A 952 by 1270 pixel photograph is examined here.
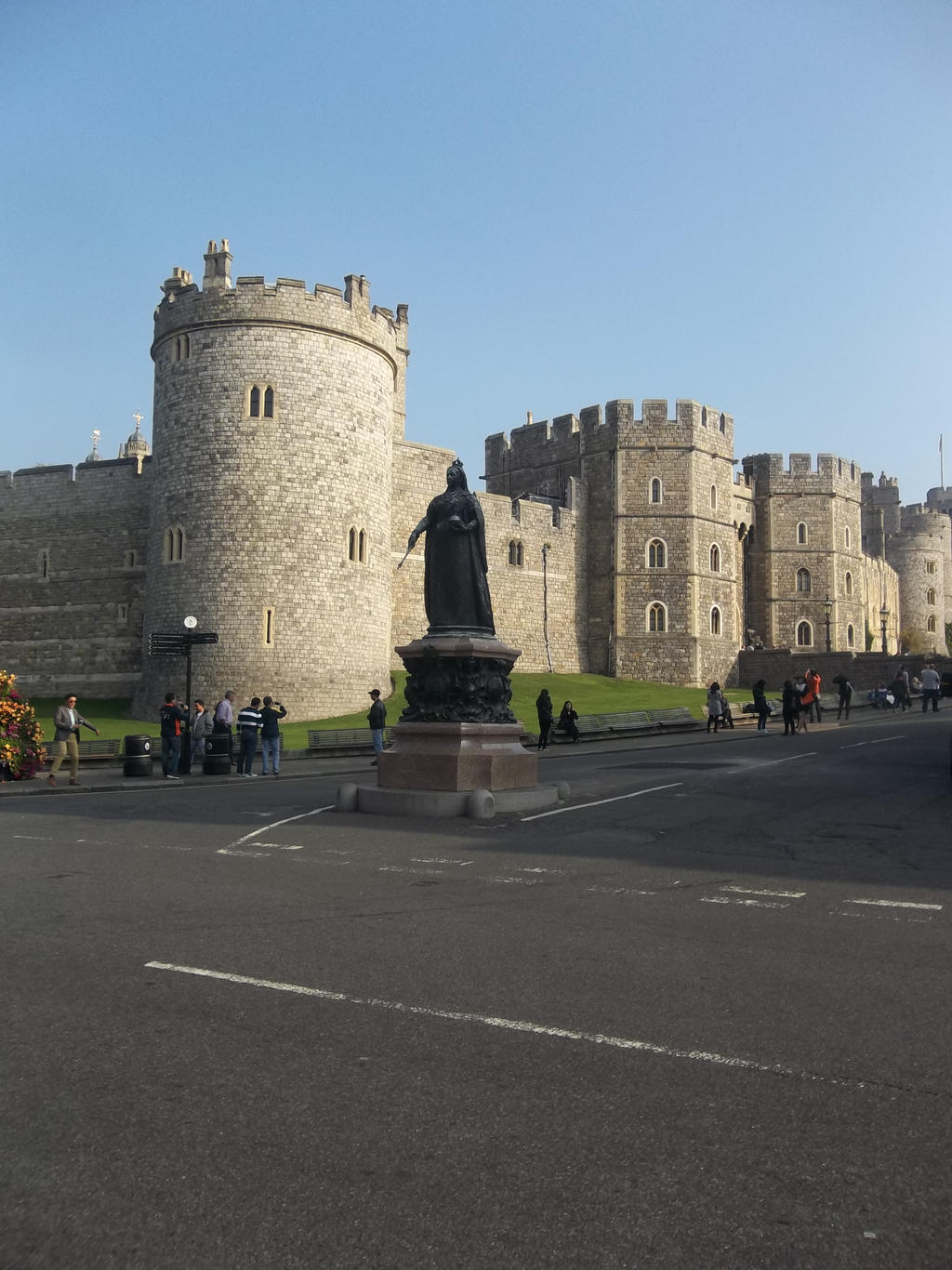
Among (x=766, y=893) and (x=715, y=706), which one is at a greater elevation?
(x=715, y=706)

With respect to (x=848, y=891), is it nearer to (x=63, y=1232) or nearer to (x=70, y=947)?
(x=70, y=947)

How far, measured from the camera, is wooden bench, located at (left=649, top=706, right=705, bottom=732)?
1245 inches

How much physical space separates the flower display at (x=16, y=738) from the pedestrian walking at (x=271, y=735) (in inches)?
156

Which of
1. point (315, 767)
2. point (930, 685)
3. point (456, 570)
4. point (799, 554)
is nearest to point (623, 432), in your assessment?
point (799, 554)

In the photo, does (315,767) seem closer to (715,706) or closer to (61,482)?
(715,706)

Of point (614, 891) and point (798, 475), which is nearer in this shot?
point (614, 891)

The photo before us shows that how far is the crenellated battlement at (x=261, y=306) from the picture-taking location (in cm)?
3384

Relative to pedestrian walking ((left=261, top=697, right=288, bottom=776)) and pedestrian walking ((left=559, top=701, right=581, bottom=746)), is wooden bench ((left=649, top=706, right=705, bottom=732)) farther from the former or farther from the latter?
pedestrian walking ((left=261, top=697, right=288, bottom=776))

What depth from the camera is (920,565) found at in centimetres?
9362

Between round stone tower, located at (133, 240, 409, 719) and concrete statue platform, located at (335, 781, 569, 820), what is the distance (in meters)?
20.4

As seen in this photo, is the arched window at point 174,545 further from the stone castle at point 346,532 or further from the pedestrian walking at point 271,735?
the pedestrian walking at point 271,735

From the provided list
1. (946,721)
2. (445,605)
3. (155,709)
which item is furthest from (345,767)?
(946,721)

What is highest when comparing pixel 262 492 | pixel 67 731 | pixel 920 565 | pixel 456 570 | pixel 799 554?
pixel 920 565

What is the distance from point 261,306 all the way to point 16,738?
18459 millimetres
